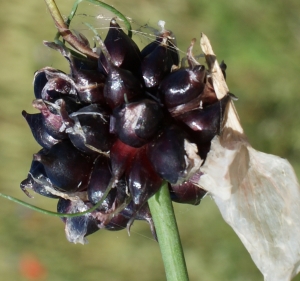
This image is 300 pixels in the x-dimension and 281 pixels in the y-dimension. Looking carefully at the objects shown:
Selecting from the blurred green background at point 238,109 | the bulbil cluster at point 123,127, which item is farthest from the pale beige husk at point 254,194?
the blurred green background at point 238,109

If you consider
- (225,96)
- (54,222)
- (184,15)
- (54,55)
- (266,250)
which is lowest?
(54,222)

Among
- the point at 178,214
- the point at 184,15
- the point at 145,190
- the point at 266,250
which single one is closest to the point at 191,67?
the point at 145,190

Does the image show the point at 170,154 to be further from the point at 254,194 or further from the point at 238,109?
the point at 238,109

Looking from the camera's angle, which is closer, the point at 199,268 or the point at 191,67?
the point at 191,67

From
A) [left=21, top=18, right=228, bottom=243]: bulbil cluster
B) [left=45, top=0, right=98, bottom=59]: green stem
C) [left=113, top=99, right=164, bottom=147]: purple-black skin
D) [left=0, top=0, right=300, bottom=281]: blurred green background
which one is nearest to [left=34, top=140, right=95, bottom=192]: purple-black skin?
[left=21, top=18, right=228, bottom=243]: bulbil cluster

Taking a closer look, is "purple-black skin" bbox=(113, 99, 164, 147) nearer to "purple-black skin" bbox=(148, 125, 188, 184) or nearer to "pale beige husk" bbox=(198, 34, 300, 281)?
"purple-black skin" bbox=(148, 125, 188, 184)

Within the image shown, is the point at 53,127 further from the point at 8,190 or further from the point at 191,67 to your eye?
the point at 8,190
